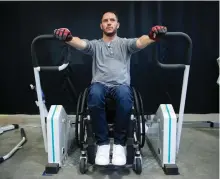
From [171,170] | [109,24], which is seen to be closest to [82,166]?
[171,170]

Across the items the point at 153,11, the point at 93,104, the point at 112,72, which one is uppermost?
the point at 153,11

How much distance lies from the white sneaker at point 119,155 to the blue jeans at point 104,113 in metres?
0.11

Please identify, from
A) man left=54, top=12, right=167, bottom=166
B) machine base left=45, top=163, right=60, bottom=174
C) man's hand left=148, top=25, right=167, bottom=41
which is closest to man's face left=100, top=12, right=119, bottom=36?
man left=54, top=12, right=167, bottom=166

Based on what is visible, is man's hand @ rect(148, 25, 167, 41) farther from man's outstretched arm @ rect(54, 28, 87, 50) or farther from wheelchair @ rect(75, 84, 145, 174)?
man's outstretched arm @ rect(54, 28, 87, 50)

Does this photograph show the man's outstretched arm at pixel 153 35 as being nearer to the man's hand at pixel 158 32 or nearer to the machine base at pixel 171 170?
the man's hand at pixel 158 32

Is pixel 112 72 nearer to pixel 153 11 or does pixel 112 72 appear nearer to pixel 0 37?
pixel 153 11

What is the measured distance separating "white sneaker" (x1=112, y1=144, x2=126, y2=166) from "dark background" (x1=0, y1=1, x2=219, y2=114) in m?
1.14

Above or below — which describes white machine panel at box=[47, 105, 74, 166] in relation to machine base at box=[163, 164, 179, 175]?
above

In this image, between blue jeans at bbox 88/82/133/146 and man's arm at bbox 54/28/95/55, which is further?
blue jeans at bbox 88/82/133/146

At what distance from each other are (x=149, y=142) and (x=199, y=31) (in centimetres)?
154

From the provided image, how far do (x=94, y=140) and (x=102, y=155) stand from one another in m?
0.17

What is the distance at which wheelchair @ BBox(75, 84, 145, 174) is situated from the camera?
2381mm

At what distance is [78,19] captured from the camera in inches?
141

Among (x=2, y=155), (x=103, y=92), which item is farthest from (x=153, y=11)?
(x=2, y=155)
